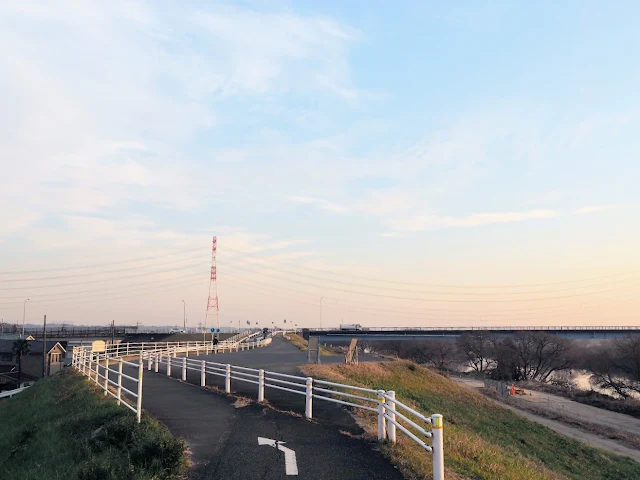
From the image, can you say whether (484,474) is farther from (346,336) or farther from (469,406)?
(346,336)

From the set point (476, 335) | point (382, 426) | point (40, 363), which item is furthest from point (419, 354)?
point (382, 426)

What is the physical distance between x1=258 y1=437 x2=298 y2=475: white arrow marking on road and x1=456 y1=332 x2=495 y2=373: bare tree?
288ft

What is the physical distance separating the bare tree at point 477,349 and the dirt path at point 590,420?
104 ft

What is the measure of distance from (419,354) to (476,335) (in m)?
17.0

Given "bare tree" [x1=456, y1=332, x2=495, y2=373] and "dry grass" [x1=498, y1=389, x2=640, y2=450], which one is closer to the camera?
"dry grass" [x1=498, y1=389, x2=640, y2=450]

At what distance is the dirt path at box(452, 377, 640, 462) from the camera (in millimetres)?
30933

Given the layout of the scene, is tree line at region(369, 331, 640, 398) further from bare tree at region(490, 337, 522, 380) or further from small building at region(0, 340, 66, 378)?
small building at region(0, 340, 66, 378)

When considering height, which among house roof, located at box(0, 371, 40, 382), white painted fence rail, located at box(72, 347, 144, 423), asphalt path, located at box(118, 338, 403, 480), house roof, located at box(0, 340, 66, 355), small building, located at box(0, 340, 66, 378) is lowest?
house roof, located at box(0, 371, 40, 382)

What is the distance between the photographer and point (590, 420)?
42.8 m

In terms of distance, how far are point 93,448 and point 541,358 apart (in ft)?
274

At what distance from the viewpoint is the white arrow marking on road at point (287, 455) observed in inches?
328

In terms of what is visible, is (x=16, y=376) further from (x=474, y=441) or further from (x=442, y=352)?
(x=442, y=352)

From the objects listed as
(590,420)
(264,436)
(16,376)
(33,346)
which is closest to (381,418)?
(264,436)

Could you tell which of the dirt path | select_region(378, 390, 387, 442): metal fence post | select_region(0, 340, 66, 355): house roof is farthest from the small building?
select_region(378, 390, 387, 442): metal fence post
